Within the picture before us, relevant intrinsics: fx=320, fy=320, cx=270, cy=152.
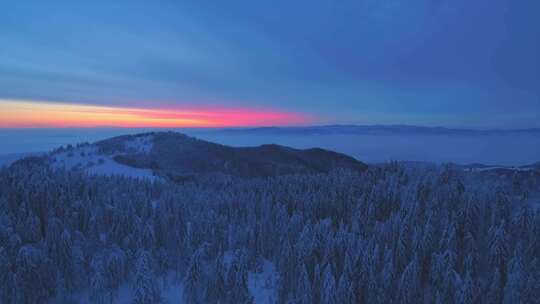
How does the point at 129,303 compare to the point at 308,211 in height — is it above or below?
below

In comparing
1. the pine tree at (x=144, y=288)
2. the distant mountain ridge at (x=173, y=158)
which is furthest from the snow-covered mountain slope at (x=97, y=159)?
the pine tree at (x=144, y=288)

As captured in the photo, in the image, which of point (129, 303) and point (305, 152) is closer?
Result: point (129, 303)

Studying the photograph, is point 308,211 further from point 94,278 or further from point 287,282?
point 94,278

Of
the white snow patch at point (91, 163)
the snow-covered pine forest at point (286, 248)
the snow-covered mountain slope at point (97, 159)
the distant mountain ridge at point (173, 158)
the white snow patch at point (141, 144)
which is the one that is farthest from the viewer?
the white snow patch at point (141, 144)

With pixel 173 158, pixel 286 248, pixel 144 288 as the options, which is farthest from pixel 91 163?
pixel 286 248

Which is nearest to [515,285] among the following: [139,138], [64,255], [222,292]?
[222,292]

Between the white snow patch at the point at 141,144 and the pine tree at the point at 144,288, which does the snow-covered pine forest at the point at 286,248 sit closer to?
the pine tree at the point at 144,288
